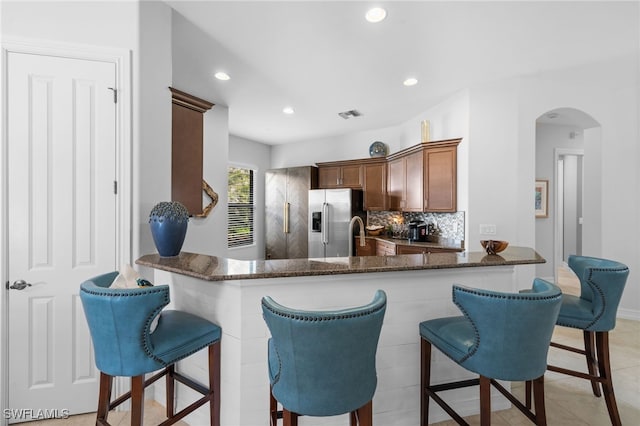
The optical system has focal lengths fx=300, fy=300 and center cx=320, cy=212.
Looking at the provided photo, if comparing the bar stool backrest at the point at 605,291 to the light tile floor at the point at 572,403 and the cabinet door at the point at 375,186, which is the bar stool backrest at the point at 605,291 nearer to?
the light tile floor at the point at 572,403

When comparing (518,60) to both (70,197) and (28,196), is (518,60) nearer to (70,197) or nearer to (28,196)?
(70,197)

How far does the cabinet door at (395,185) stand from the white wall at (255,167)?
281 centimetres

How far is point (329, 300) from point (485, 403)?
856mm

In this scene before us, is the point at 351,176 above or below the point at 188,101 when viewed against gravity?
below

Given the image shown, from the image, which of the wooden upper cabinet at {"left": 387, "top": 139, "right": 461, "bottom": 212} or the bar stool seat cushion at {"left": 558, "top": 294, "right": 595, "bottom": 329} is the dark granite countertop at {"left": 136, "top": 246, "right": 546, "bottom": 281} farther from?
the wooden upper cabinet at {"left": 387, "top": 139, "right": 461, "bottom": 212}

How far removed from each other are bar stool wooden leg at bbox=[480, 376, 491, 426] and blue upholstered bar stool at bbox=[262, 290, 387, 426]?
612 millimetres

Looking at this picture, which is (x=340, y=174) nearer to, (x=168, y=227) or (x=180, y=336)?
(x=168, y=227)

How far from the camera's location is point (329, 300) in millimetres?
1654

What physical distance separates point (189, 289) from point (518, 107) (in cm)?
394

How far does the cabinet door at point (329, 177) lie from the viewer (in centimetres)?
591

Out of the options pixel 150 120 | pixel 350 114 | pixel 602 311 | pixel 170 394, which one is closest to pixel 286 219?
pixel 350 114

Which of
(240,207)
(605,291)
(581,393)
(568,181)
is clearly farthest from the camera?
(240,207)

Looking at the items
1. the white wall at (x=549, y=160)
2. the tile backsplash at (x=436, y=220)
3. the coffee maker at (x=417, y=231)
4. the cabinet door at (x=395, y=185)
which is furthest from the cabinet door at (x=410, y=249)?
the white wall at (x=549, y=160)

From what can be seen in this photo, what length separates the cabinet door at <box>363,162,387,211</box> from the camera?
536 cm
